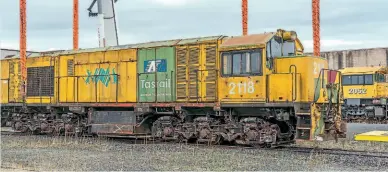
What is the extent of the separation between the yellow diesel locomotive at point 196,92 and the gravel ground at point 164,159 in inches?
47.2

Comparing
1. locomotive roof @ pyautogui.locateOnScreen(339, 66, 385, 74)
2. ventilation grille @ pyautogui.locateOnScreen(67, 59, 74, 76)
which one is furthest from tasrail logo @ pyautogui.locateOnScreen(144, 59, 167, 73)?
locomotive roof @ pyautogui.locateOnScreen(339, 66, 385, 74)

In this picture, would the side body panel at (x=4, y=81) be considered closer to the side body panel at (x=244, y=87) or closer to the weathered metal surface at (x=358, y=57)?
the side body panel at (x=244, y=87)

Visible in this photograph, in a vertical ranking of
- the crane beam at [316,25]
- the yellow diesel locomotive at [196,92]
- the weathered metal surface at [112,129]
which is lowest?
the weathered metal surface at [112,129]

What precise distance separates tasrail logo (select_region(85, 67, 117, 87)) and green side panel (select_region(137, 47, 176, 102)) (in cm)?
127

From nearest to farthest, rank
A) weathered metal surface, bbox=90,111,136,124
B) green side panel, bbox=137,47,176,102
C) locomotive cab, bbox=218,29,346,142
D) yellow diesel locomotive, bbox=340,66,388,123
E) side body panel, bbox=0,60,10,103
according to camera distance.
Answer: locomotive cab, bbox=218,29,346,142
green side panel, bbox=137,47,176,102
weathered metal surface, bbox=90,111,136,124
side body panel, bbox=0,60,10,103
yellow diesel locomotive, bbox=340,66,388,123

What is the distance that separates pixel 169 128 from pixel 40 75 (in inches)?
291

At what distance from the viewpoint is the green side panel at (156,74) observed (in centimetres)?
1634

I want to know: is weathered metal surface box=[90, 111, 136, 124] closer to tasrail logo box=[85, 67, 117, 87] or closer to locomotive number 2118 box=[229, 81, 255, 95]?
tasrail logo box=[85, 67, 117, 87]

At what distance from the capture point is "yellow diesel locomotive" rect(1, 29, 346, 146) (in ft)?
46.0

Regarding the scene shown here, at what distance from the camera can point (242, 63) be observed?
47.6 ft

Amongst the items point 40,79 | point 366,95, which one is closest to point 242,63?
point 40,79

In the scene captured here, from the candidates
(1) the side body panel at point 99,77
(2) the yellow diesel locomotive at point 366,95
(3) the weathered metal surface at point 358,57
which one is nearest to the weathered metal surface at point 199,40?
(1) the side body panel at point 99,77

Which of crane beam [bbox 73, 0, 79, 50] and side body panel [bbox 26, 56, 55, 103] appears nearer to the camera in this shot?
side body panel [bbox 26, 56, 55, 103]

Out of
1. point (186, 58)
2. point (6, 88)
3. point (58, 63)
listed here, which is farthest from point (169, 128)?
point (6, 88)
